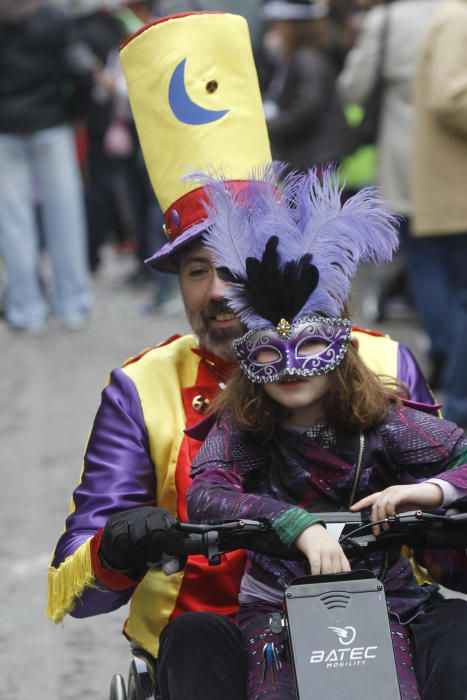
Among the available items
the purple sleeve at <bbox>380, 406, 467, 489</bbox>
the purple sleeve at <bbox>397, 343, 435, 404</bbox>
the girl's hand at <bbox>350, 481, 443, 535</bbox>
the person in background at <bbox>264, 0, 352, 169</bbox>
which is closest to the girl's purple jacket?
the purple sleeve at <bbox>380, 406, 467, 489</bbox>

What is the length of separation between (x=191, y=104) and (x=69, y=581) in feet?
4.14

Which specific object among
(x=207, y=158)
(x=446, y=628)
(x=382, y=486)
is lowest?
(x=446, y=628)

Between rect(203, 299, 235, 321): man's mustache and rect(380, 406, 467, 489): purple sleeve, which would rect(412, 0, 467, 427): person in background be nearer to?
rect(203, 299, 235, 321): man's mustache

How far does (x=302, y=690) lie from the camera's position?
242 cm

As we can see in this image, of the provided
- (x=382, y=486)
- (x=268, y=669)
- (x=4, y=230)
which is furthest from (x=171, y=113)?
(x=4, y=230)

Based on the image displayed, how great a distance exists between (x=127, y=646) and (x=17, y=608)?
55cm

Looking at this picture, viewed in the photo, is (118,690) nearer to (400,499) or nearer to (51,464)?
(400,499)

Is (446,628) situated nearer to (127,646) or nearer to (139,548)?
(139,548)

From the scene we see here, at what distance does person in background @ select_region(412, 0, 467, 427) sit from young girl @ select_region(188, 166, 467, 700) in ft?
10.5

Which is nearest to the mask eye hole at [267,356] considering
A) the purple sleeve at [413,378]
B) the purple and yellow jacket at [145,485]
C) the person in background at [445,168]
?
Result: the purple and yellow jacket at [145,485]

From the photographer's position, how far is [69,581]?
3057 mm

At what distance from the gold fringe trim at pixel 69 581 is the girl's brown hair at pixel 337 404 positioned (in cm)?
44

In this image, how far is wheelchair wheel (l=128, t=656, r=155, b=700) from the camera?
120 inches

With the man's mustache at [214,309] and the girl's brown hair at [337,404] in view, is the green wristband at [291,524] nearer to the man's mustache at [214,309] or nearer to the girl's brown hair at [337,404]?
the girl's brown hair at [337,404]
